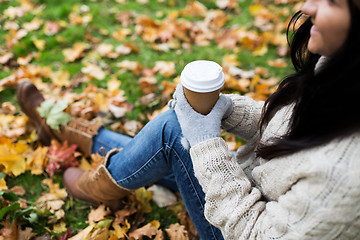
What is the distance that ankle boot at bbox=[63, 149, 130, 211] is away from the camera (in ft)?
4.78

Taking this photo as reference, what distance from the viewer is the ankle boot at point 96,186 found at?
146 cm

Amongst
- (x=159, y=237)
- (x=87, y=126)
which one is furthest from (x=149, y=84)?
(x=159, y=237)

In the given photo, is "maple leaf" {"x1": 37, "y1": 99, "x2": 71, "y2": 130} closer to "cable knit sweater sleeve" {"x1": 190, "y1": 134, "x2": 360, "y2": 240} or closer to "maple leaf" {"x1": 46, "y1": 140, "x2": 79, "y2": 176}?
"maple leaf" {"x1": 46, "y1": 140, "x2": 79, "y2": 176}

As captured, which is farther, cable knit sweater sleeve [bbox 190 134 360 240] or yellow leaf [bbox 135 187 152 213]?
yellow leaf [bbox 135 187 152 213]

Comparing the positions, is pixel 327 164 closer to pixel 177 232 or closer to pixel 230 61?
pixel 177 232

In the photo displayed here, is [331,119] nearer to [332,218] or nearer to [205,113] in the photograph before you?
[332,218]

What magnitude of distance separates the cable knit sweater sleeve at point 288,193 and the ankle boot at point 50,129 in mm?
994

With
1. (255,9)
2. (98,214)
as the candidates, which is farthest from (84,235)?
(255,9)

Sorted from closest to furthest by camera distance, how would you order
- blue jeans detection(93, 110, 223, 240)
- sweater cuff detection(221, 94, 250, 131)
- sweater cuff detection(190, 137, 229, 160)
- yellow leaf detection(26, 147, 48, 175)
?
sweater cuff detection(190, 137, 229, 160) < blue jeans detection(93, 110, 223, 240) < sweater cuff detection(221, 94, 250, 131) < yellow leaf detection(26, 147, 48, 175)

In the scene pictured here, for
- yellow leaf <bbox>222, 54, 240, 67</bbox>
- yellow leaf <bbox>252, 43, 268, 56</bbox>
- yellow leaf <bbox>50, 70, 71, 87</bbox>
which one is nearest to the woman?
yellow leaf <bbox>50, 70, 71, 87</bbox>

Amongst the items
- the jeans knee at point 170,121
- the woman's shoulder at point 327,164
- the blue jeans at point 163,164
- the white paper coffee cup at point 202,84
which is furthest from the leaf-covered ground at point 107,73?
the woman's shoulder at point 327,164

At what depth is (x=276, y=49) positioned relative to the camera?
290 cm

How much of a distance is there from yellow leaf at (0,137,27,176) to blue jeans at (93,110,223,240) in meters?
0.66

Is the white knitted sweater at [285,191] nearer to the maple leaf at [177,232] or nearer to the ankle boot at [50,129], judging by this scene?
A: the maple leaf at [177,232]
